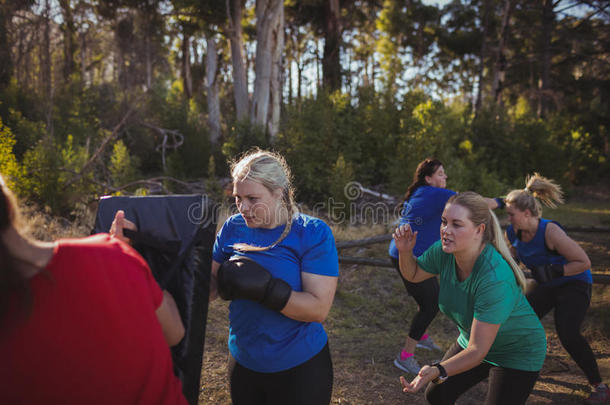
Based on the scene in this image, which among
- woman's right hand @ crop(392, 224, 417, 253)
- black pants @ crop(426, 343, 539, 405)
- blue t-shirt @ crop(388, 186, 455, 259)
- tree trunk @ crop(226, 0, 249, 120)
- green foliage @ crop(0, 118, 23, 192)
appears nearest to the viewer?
black pants @ crop(426, 343, 539, 405)

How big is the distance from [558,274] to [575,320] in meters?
0.35

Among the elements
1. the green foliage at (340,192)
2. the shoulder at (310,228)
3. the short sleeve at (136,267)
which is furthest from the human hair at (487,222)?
the green foliage at (340,192)

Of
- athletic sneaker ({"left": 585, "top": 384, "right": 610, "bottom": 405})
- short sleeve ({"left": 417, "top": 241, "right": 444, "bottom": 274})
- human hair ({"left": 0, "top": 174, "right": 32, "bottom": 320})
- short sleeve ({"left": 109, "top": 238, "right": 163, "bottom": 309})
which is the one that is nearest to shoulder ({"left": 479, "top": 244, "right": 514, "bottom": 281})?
short sleeve ({"left": 417, "top": 241, "right": 444, "bottom": 274})

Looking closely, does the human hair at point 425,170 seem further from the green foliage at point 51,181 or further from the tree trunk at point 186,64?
the tree trunk at point 186,64

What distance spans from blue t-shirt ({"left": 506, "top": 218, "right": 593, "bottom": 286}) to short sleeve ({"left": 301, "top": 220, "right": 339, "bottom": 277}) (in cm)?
225

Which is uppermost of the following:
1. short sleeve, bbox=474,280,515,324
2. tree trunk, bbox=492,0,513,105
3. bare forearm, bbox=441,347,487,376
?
tree trunk, bbox=492,0,513,105

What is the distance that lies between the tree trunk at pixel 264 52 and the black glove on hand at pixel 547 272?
1096cm

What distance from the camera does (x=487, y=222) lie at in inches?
92.7

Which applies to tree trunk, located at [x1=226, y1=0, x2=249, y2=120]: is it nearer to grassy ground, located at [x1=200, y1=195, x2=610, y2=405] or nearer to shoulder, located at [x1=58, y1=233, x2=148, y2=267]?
grassy ground, located at [x1=200, y1=195, x2=610, y2=405]

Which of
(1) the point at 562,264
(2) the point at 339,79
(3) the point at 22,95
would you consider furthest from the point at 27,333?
(2) the point at 339,79

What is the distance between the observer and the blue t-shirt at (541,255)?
3.30 metres

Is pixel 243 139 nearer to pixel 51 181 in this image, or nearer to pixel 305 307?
pixel 51 181

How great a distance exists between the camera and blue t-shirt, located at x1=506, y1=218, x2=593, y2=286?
10.8 ft

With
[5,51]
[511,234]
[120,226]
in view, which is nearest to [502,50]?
[511,234]
